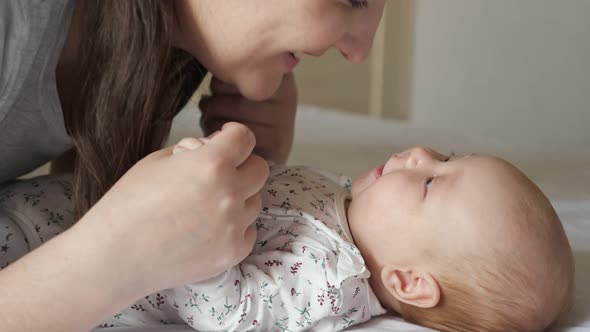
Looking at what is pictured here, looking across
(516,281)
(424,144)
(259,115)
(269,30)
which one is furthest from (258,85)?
(424,144)

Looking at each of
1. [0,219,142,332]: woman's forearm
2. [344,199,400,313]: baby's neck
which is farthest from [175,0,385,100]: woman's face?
[0,219,142,332]: woman's forearm

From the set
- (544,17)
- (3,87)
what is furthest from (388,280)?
(544,17)

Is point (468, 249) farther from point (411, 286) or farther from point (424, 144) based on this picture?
point (424, 144)

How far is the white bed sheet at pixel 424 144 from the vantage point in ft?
4.60

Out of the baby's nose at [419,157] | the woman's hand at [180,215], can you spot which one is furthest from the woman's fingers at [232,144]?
the baby's nose at [419,157]

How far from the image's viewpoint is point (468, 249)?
0.90 meters

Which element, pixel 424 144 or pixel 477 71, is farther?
pixel 477 71

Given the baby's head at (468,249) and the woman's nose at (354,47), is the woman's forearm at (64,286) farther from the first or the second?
the woman's nose at (354,47)

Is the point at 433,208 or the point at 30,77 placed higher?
the point at 30,77

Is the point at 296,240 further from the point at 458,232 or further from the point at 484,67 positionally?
the point at 484,67

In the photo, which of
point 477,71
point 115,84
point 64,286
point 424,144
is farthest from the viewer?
point 477,71

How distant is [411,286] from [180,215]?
300mm

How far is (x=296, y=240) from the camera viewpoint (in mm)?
987

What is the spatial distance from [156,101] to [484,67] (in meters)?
1.83
